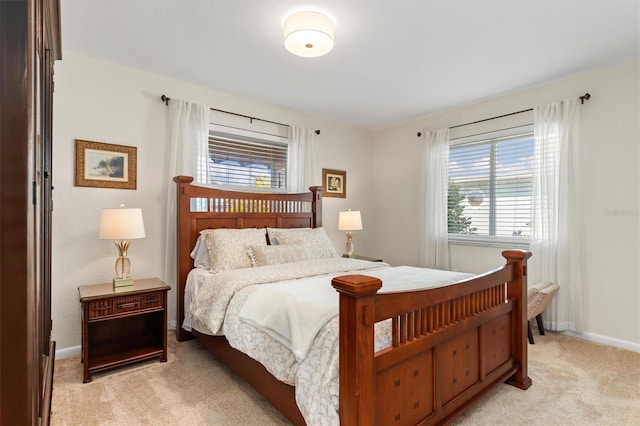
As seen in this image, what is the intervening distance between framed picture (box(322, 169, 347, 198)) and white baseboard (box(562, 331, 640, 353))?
9.81 ft

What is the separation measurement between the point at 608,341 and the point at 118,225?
4.36 m

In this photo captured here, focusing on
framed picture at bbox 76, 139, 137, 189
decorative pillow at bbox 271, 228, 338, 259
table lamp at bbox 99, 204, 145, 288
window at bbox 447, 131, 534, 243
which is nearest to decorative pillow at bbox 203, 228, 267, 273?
decorative pillow at bbox 271, 228, 338, 259

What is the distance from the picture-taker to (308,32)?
2209 mm

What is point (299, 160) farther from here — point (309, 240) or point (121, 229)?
point (121, 229)

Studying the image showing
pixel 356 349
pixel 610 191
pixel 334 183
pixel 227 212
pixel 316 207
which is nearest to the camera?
pixel 356 349

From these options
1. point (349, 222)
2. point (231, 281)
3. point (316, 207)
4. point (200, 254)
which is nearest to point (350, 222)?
point (349, 222)

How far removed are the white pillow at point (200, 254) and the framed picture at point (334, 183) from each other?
1966 mm

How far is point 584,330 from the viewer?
3.20m

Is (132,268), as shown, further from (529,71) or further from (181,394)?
(529,71)

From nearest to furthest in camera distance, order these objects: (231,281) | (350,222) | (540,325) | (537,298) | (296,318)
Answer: (296,318)
(231,281)
(537,298)
(540,325)
(350,222)

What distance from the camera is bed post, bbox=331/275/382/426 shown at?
52.4 inches

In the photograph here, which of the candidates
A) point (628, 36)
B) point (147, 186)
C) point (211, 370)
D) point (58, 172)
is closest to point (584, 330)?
point (628, 36)

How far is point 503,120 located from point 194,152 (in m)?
3.40

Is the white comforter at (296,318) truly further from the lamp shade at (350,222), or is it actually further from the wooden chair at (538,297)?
the lamp shade at (350,222)
